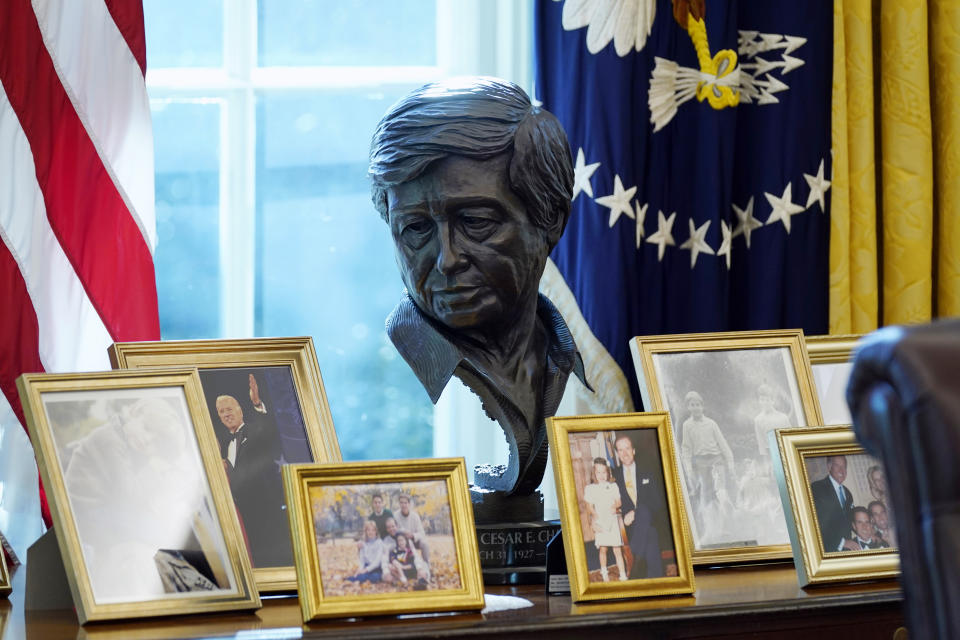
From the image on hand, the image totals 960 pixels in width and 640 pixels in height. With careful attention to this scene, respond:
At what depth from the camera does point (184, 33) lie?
7.30ft

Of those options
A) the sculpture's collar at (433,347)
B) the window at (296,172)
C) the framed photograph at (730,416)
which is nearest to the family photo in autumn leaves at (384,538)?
the sculpture's collar at (433,347)

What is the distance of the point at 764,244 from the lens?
211cm

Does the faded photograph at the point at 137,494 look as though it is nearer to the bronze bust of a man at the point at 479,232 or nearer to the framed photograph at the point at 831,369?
the bronze bust of a man at the point at 479,232

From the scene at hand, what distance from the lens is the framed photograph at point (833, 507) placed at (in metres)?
1.44

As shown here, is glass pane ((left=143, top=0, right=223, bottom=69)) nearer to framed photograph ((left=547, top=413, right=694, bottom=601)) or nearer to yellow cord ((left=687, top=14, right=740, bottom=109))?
yellow cord ((left=687, top=14, right=740, bottom=109))

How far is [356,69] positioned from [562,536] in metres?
1.22

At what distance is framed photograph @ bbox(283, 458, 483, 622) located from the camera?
1263 mm

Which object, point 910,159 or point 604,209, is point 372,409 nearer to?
point 604,209

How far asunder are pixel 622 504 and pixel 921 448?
25.4 inches

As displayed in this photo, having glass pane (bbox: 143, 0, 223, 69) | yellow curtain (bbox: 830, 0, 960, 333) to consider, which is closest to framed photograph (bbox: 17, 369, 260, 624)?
glass pane (bbox: 143, 0, 223, 69)

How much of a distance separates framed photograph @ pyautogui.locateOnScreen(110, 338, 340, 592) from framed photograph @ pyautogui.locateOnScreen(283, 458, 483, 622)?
156 mm

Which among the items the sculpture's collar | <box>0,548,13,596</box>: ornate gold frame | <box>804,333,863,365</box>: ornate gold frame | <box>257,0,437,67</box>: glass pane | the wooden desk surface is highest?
<box>257,0,437,67</box>: glass pane

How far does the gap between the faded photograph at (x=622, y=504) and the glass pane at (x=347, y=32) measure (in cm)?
112

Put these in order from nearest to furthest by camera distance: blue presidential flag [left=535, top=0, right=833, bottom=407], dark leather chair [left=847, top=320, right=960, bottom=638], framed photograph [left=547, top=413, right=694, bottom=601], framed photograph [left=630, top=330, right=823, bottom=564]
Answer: dark leather chair [left=847, top=320, right=960, bottom=638] → framed photograph [left=547, top=413, right=694, bottom=601] → framed photograph [left=630, top=330, right=823, bottom=564] → blue presidential flag [left=535, top=0, right=833, bottom=407]
